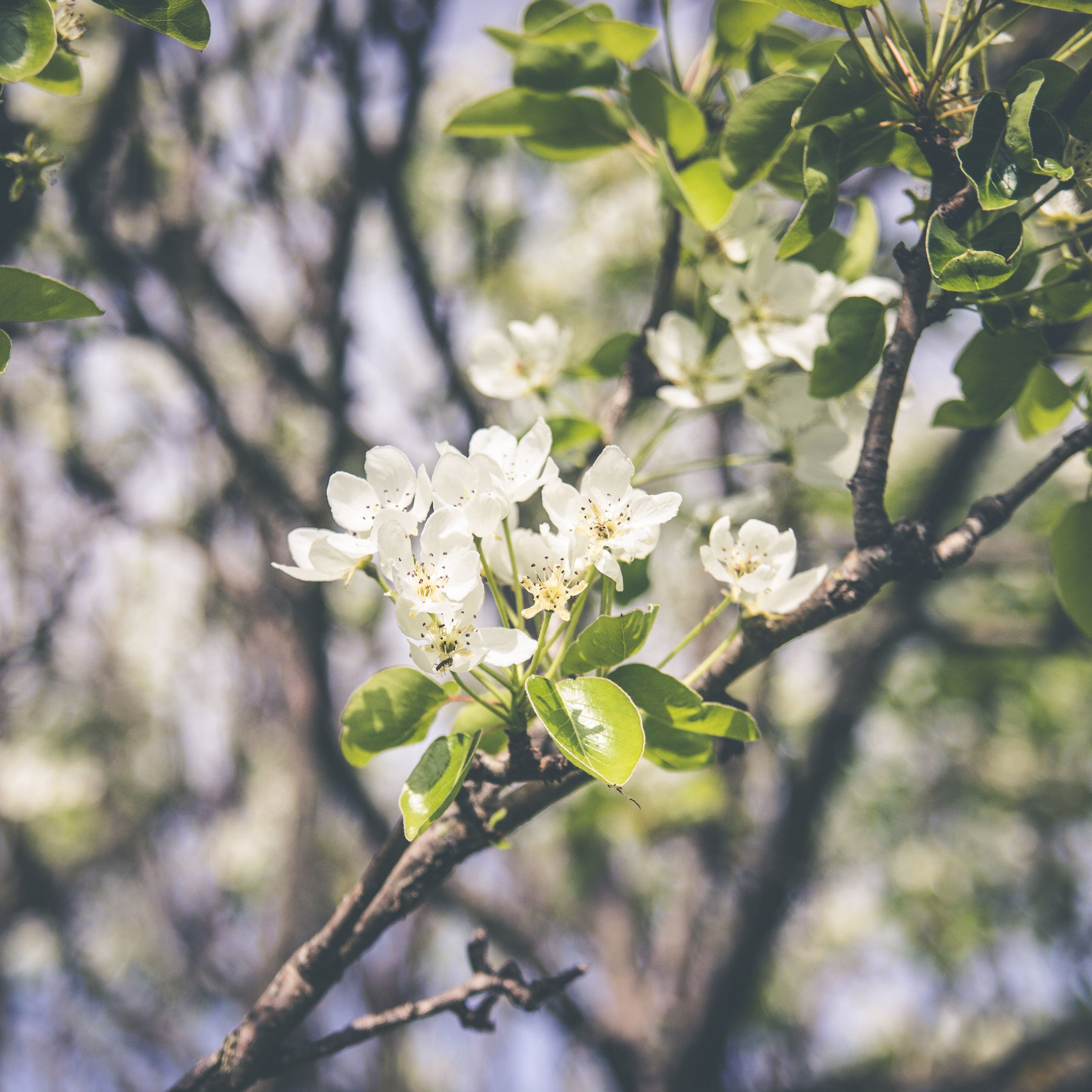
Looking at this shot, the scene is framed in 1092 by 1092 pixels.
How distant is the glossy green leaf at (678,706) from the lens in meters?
0.73

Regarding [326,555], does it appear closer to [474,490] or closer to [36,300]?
[474,490]

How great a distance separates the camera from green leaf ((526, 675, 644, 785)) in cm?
64

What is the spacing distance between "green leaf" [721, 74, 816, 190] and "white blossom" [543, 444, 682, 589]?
424 mm

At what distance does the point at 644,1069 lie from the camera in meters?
3.22

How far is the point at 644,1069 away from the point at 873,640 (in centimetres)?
201

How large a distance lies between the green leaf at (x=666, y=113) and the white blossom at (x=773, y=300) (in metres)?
0.18

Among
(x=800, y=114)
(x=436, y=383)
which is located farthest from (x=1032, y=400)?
(x=436, y=383)

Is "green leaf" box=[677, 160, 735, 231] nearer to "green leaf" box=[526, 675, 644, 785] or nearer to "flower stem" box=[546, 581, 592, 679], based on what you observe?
"flower stem" box=[546, 581, 592, 679]

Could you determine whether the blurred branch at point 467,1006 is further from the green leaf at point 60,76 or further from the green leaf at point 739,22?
the green leaf at point 739,22

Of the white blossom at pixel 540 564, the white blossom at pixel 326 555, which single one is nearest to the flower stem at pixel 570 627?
the white blossom at pixel 540 564

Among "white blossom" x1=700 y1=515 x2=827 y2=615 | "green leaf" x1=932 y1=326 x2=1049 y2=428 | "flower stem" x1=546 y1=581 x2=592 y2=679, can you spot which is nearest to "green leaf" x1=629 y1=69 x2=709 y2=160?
"green leaf" x1=932 y1=326 x2=1049 y2=428

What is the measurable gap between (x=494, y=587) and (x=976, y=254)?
0.55m

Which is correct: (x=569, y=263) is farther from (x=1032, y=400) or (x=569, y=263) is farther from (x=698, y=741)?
(x=698, y=741)

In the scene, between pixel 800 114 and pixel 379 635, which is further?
pixel 379 635
